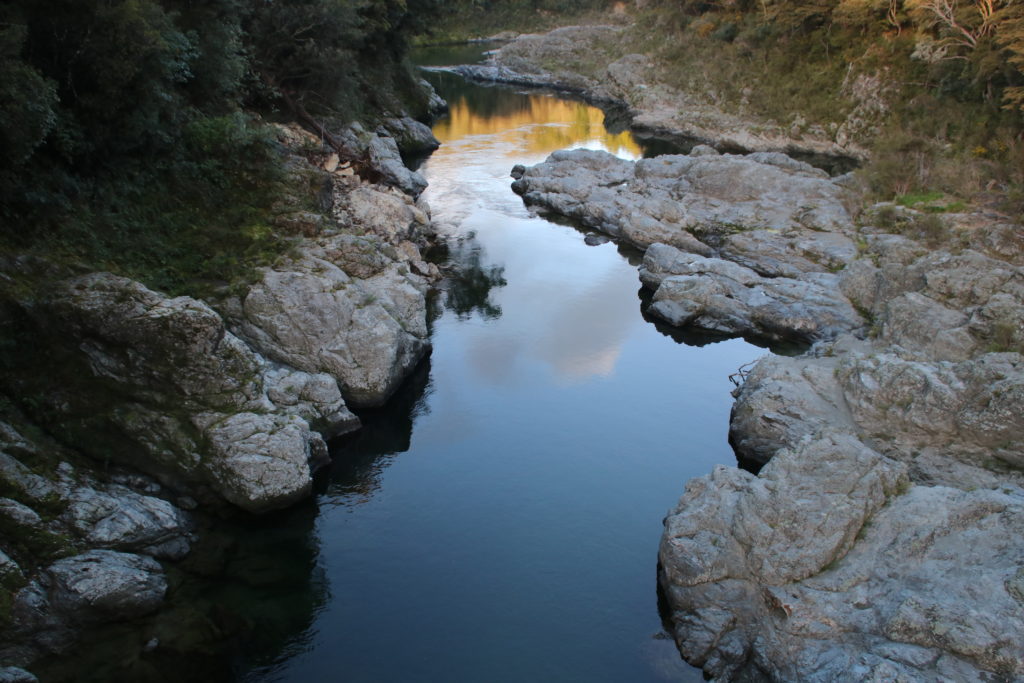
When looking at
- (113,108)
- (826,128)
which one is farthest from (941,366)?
(826,128)

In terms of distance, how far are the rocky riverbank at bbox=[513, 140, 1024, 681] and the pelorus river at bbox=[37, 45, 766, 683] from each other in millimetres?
1360

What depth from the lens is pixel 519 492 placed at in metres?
17.9

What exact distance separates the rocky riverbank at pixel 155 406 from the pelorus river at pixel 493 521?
0.83m

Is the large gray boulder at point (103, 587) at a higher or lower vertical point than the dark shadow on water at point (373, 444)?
higher

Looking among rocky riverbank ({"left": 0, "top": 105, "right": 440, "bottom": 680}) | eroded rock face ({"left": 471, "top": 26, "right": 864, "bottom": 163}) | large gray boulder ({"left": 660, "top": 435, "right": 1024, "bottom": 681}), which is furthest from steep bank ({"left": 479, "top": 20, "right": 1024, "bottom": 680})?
eroded rock face ({"left": 471, "top": 26, "right": 864, "bottom": 163})

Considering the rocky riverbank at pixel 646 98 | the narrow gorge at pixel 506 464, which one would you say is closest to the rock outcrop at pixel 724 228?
the narrow gorge at pixel 506 464

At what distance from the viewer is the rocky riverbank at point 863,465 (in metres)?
11.6

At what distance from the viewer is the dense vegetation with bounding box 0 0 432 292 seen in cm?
1655

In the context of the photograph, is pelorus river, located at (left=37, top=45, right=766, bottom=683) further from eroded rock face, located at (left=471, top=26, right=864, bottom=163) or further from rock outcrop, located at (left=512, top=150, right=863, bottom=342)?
eroded rock face, located at (left=471, top=26, right=864, bottom=163)

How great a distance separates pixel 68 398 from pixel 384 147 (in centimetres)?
2505

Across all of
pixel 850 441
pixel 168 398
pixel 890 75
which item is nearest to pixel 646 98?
pixel 890 75

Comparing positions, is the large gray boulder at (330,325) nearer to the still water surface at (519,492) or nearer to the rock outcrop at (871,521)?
the still water surface at (519,492)

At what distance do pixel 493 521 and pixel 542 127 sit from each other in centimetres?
4676

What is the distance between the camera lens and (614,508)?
1742cm
